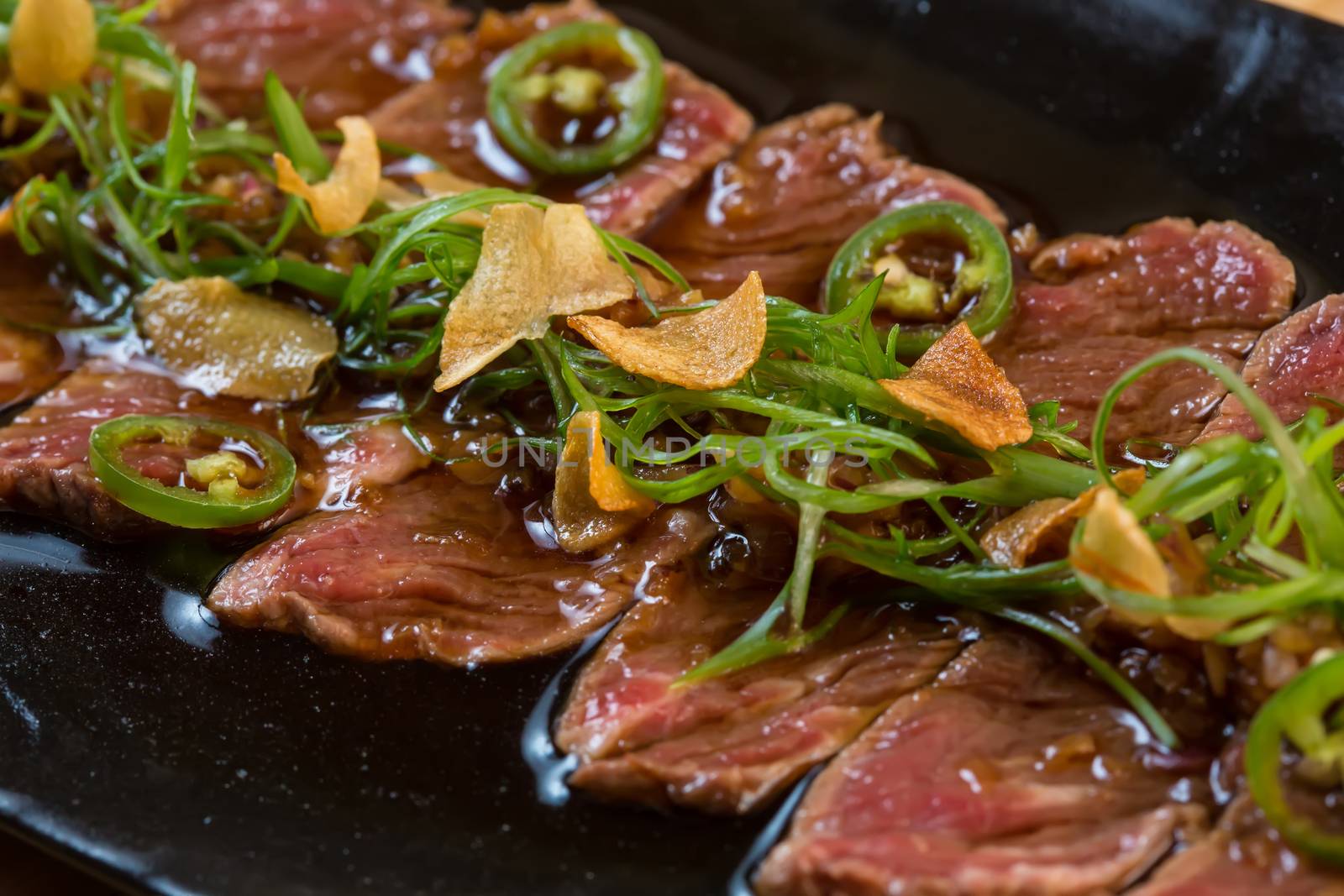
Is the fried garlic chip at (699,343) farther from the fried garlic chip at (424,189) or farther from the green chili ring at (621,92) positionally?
the green chili ring at (621,92)

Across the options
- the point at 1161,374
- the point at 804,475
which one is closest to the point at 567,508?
the point at 804,475

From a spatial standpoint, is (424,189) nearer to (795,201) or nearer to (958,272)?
(795,201)

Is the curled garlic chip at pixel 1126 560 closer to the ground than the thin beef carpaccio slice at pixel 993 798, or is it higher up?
higher up

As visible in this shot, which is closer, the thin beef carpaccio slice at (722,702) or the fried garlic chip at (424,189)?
the thin beef carpaccio slice at (722,702)

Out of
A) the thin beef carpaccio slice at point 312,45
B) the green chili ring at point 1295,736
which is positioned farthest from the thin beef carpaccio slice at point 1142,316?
the thin beef carpaccio slice at point 312,45

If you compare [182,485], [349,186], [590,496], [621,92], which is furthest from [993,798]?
[621,92]

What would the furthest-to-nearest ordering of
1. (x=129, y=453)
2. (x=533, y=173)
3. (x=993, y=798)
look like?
1. (x=533, y=173)
2. (x=129, y=453)
3. (x=993, y=798)

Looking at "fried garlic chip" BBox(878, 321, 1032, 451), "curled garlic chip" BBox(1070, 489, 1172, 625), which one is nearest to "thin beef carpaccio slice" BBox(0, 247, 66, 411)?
"fried garlic chip" BBox(878, 321, 1032, 451)
